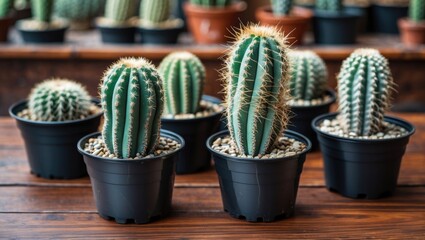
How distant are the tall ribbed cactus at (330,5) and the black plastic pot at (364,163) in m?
1.35

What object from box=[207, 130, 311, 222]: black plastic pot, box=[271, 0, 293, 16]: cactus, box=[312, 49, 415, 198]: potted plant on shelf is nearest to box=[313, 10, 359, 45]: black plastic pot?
box=[271, 0, 293, 16]: cactus

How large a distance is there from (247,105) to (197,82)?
1.53 feet

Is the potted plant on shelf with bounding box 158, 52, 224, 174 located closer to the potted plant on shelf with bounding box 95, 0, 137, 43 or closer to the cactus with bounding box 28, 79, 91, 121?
the cactus with bounding box 28, 79, 91, 121

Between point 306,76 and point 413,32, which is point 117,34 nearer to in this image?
point 306,76

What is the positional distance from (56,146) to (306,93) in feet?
2.62

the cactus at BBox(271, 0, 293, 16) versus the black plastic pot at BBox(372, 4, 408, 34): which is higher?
the cactus at BBox(271, 0, 293, 16)

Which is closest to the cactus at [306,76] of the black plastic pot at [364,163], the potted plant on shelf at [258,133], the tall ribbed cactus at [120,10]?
the black plastic pot at [364,163]

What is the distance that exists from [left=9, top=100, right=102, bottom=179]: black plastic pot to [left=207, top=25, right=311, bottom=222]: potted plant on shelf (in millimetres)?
451

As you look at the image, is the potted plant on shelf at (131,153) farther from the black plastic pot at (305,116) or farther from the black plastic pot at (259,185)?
the black plastic pot at (305,116)

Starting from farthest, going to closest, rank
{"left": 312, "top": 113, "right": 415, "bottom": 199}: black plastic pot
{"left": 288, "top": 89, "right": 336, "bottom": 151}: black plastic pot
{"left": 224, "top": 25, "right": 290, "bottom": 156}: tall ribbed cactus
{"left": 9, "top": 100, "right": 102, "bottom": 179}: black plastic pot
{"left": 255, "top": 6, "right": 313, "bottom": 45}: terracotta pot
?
1. {"left": 255, "top": 6, "right": 313, "bottom": 45}: terracotta pot
2. {"left": 288, "top": 89, "right": 336, "bottom": 151}: black plastic pot
3. {"left": 9, "top": 100, "right": 102, "bottom": 179}: black plastic pot
4. {"left": 312, "top": 113, "right": 415, "bottom": 199}: black plastic pot
5. {"left": 224, "top": 25, "right": 290, "bottom": 156}: tall ribbed cactus

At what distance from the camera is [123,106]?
175 centimetres

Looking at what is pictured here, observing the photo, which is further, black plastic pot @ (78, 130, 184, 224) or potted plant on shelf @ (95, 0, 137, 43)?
→ potted plant on shelf @ (95, 0, 137, 43)

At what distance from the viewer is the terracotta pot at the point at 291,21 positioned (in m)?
3.08

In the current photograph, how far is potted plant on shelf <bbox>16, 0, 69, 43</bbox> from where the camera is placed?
320 centimetres
